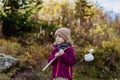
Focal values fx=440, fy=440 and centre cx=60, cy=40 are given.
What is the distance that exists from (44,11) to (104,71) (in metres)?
5.58

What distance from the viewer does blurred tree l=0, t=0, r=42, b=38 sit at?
42.3 ft

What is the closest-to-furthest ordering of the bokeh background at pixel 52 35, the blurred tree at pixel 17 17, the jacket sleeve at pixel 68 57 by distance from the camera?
1. the jacket sleeve at pixel 68 57
2. the bokeh background at pixel 52 35
3. the blurred tree at pixel 17 17

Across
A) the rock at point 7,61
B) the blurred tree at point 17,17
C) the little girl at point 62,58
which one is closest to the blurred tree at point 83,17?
the blurred tree at point 17,17

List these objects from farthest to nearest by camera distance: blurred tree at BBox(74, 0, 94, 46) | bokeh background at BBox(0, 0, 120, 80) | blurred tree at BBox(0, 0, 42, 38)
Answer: blurred tree at BBox(74, 0, 94, 46) → blurred tree at BBox(0, 0, 42, 38) → bokeh background at BBox(0, 0, 120, 80)

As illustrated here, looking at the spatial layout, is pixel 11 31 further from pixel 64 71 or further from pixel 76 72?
pixel 64 71

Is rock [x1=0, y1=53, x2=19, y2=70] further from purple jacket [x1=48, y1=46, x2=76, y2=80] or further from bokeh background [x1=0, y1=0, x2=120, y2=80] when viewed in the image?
purple jacket [x1=48, y1=46, x2=76, y2=80]

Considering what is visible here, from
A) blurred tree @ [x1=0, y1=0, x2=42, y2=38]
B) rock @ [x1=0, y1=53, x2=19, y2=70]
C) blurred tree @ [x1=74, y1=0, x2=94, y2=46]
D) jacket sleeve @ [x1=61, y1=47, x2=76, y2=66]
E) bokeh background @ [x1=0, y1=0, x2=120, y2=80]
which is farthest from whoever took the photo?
blurred tree @ [x1=74, y1=0, x2=94, y2=46]

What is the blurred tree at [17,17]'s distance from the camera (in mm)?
12906

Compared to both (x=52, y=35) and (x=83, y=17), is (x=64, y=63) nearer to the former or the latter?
(x=52, y=35)

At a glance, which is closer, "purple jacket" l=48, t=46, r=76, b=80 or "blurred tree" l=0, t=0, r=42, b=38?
"purple jacket" l=48, t=46, r=76, b=80

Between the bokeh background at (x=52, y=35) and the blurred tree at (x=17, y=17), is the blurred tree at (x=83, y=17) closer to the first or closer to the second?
the bokeh background at (x=52, y=35)

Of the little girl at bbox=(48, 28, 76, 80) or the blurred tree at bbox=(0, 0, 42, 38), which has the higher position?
the little girl at bbox=(48, 28, 76, 80)

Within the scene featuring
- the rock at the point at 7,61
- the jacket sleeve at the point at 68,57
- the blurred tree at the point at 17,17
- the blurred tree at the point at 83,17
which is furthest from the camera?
the blurred tree at the point at 83,17

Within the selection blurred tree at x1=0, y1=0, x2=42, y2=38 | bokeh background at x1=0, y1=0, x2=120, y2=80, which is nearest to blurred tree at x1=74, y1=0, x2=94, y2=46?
bokeh background at x1=0, y1=0, x2=120, y2=80
